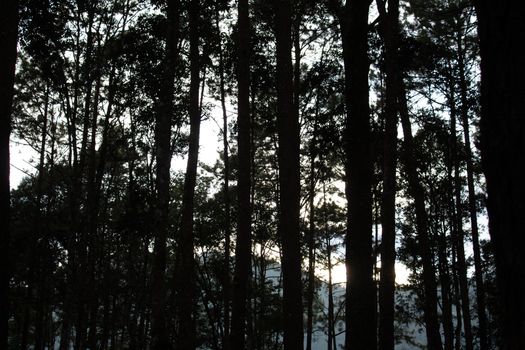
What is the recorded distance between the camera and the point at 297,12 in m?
15.0

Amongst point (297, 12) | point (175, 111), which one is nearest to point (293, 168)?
point (175, 111)

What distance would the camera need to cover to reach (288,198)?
8742mm

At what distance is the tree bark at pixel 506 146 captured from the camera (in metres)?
1.59

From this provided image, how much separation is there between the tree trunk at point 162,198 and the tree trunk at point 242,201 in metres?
1.43

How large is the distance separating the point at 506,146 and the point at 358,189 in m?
3.14

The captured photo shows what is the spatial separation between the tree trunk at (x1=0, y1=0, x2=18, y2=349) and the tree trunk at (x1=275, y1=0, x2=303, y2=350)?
4835 mm

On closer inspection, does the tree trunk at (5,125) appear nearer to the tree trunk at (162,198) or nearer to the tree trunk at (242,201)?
the tree trunk at (162,198)

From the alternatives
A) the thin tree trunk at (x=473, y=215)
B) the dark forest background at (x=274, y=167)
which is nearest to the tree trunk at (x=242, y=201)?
the dark forest background at (x=274, y=167)

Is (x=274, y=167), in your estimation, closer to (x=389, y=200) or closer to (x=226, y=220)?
(x=226, y=220)

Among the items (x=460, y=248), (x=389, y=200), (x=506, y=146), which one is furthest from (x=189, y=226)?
(x=460, y=248)

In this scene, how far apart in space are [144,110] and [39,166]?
28.3 feet

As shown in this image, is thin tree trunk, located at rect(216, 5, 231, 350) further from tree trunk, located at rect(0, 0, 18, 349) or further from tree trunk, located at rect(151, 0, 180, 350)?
tree trunk, located at rect(0, 0, 18, 349)

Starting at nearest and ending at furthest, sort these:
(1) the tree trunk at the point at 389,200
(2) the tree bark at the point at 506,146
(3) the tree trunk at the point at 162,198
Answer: (2) the tree bark at the point at 506,146, (3) the tree trunk at the point at 162,198, (1) the tree trunk at the point at 389,200

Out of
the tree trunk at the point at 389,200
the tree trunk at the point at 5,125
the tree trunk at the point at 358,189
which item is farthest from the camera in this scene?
the tree trunk at the point at 389,200
